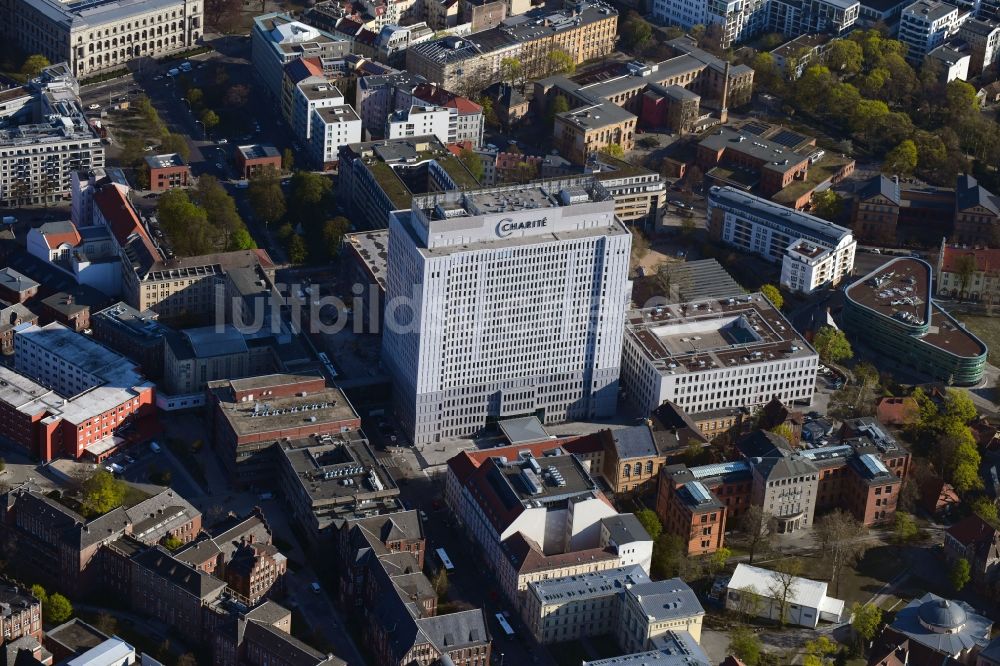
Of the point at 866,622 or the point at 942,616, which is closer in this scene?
the point at 942,616

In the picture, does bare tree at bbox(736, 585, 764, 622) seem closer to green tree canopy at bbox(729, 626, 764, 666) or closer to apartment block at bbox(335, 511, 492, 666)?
green tree canopy at bbox(729, 626, 764, 666)

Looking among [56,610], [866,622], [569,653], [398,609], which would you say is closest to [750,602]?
[866,622]

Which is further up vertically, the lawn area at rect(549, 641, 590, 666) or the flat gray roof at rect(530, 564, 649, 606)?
the flat gray roof at rect(530, 564, 649, 606)

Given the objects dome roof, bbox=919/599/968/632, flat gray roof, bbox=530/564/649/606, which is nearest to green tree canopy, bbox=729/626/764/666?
flat gray roof, bbox=530/564/649/606

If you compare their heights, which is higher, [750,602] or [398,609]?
[398,609]

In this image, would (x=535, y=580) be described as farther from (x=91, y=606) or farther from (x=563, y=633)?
(x=91, y=606)

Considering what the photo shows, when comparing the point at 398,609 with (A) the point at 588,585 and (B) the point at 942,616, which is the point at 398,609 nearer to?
(A) the point at 588,585

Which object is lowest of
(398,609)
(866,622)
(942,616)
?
(866,622)

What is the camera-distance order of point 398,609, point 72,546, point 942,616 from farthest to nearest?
point 72,546
point 942,616
point 398,609

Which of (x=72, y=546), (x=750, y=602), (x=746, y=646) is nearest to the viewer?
(x=746, y=646)

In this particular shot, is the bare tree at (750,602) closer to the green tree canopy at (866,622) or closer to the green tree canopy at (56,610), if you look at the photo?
the green tree canopy at (866,622)
